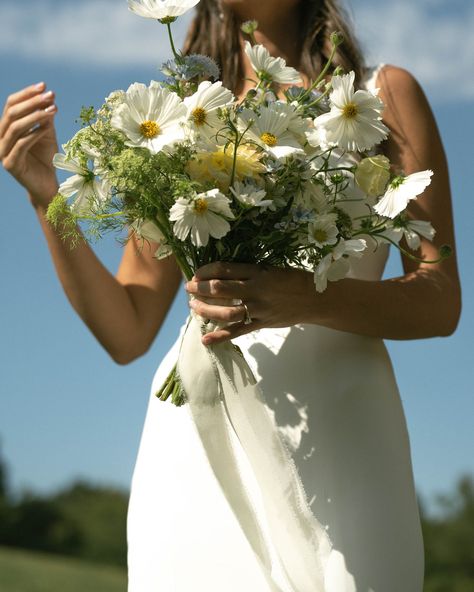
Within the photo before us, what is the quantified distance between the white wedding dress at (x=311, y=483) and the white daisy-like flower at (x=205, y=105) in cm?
73

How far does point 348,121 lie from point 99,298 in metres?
1.18

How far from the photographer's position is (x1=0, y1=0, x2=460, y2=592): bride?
93.7 inches

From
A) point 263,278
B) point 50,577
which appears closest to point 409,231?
point 263,278

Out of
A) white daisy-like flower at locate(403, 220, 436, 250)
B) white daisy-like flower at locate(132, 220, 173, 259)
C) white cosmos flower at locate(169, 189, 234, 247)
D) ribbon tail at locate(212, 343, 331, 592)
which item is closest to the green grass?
ribbon tail at locate(212, 343, 331, 592)

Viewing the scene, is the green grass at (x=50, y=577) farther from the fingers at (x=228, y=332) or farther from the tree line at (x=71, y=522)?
the fingers at (x=228, y=332)

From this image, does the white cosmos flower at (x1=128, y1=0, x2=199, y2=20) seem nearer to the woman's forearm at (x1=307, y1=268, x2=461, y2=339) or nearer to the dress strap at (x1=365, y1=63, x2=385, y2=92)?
the woman's forearm at (x1=307, y1=268, x2=461, y2=339)

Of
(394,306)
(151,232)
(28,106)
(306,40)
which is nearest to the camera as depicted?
(151,232)

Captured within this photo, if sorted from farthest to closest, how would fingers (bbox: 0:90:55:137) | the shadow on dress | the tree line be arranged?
the tree line, fingers (bbox: 0:90:55:137), the shadow on dress

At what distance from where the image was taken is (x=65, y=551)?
90.7 ft

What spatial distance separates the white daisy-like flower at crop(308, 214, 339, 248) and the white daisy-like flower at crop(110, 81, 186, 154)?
0.35m

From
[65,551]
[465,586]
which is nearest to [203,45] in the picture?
[465,586]

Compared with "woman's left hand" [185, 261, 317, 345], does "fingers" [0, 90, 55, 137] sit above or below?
above

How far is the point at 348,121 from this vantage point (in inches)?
87.4

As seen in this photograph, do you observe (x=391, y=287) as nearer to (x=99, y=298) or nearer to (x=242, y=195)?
(x=242, y=195)
